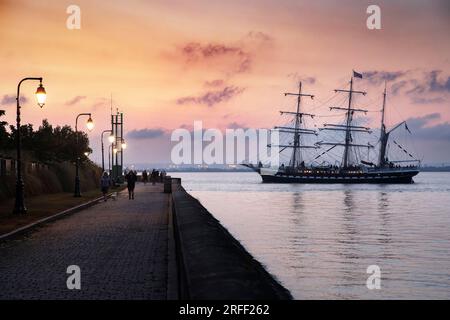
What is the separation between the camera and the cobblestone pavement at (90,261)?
1066 cm

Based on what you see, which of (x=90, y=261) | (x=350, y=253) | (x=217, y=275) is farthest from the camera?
(x=350, y=253)

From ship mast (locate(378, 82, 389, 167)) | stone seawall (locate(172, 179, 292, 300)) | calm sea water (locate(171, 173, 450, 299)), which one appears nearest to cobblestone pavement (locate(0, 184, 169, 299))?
stone seawall (locate(172, 179, 292, 300))

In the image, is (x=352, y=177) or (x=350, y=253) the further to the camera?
(x=352, y=177)

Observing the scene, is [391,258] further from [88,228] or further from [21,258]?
[21,258]

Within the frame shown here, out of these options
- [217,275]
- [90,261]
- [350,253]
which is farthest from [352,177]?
[217,275]

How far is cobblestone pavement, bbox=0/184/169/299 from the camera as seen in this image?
10.7 m

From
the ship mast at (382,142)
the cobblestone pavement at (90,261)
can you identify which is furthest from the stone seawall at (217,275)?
the ship mast at (382,142)

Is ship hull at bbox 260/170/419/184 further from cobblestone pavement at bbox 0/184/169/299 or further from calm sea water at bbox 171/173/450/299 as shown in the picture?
cobblestone pavement at bbox 0/184/169/299

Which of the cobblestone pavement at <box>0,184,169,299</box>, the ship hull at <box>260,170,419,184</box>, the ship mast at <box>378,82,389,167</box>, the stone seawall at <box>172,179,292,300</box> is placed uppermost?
the ship mast at <box>378,82,389,167</box>

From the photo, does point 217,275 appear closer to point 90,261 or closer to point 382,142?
point 90,261

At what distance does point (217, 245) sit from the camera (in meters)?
13.5

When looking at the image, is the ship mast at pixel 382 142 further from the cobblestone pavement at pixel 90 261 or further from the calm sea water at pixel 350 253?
the cobblestone pavement at pixel 90 261

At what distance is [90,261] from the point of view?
557 inches
